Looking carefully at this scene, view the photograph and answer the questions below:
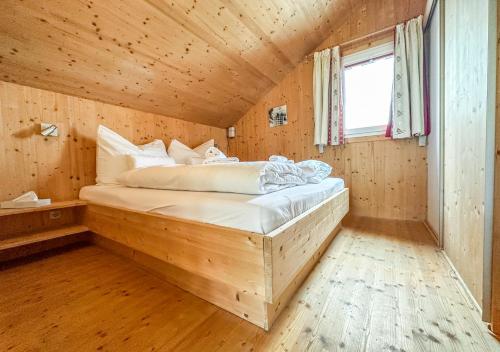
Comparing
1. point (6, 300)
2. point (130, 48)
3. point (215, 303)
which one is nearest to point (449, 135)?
point (215, 303)

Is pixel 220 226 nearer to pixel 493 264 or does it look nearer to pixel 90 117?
pixel 493 264

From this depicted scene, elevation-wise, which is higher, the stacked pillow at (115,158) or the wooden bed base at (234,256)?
the stacked pillow at (115,158)

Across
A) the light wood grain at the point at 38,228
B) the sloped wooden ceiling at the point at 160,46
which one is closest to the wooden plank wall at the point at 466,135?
the sloped wooden ceiling at the point at 160,46

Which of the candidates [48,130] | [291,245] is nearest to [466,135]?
[291,245]

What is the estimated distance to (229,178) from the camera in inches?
43.8

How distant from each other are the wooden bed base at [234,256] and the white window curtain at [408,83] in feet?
5.35

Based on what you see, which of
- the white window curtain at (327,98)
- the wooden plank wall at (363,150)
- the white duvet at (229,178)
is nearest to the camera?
the white duvet at (229,178)

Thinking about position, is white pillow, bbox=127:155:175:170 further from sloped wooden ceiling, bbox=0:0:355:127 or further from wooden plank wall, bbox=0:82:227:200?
sloped wooden ceiling, bbox=0:0:355:127

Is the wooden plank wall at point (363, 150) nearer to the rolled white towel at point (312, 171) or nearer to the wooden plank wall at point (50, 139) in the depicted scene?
the rolled white towel at point (312, 171)

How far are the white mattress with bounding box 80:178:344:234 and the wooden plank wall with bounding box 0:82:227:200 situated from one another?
111cm

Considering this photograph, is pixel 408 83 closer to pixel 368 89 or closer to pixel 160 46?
pixel 368 89

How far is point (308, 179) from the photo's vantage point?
1.64 meters

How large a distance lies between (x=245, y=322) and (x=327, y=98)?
8.99ft

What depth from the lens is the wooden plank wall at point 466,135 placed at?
0.96m
